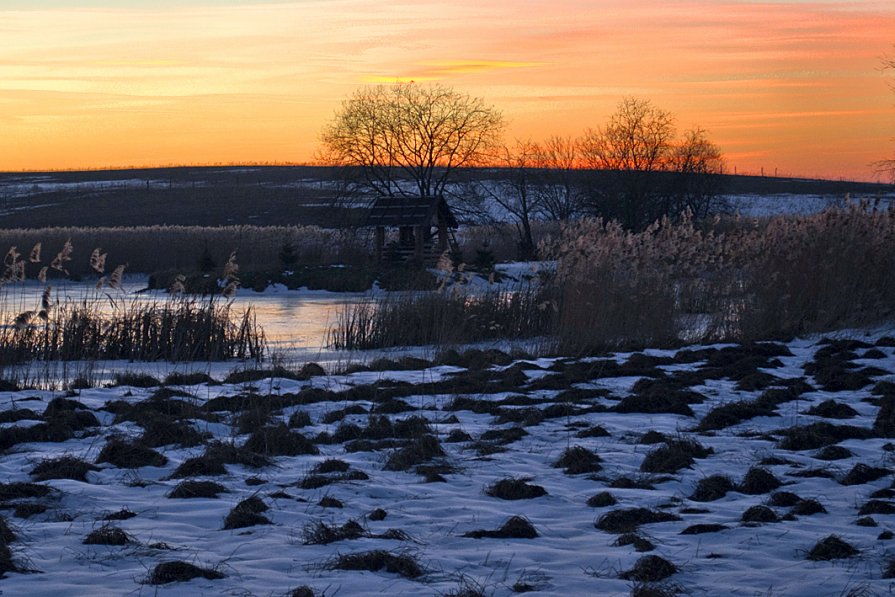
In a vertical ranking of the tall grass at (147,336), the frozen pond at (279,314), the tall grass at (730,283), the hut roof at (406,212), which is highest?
the hut roof at (406,212)

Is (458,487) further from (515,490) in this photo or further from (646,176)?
(646,176)

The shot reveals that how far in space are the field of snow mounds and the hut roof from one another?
2874cm

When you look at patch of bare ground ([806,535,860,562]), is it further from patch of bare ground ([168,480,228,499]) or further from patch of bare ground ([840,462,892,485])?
patch of bare ground ([168,480,228,499])

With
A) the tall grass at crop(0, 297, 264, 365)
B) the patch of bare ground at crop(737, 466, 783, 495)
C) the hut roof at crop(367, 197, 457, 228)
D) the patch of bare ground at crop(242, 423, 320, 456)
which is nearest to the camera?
the patch of bare ground at crop(737, 466, 783, 495)

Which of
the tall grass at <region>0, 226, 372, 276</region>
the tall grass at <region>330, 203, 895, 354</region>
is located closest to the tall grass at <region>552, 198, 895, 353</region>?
the tall grass at <region>330, 203, 895, 354</region>

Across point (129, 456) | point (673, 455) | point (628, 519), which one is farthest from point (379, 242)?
point (628, 519)

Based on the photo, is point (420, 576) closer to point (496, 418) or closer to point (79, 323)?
point (496, 418)

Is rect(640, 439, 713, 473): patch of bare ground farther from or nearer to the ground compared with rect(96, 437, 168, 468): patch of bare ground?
farther from the ground

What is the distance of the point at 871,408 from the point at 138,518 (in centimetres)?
674

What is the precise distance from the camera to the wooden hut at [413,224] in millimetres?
40531

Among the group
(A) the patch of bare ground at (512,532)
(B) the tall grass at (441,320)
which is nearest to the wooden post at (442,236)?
(B) the tall grass at (441,320)

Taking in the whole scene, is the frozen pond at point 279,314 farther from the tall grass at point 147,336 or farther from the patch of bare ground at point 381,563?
the patch of bare ground at point 381,563

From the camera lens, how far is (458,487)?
274 inches

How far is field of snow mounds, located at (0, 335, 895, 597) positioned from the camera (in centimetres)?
505
